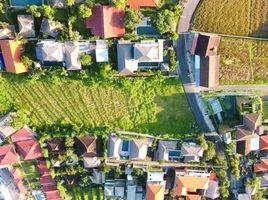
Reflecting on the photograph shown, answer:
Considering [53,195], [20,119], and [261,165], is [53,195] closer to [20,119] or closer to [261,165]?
[20,119]

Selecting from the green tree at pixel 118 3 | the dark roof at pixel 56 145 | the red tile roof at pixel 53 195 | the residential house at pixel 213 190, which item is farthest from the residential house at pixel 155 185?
the green tree at pixel 118 3

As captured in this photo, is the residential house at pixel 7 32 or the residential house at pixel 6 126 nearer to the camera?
the residential house at pixel 7 32

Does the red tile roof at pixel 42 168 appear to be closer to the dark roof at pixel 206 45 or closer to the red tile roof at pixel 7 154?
the red tile roof at pixel 7 154

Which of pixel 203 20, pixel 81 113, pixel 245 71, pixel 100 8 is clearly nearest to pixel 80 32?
pixel 100 8

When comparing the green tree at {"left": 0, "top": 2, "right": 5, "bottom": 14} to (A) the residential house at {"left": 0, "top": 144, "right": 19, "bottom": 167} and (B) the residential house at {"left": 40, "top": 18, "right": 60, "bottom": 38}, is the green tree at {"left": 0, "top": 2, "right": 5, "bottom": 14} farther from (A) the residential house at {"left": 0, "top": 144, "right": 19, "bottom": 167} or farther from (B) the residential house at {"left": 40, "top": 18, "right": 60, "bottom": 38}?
(A) the residential house at {"left": 0, "top": 144, "right": 19, "bottom": 167}

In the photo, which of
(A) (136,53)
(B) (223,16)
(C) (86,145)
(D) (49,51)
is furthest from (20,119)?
(B) (223,16)

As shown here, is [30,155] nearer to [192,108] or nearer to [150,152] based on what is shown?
[150,152]
